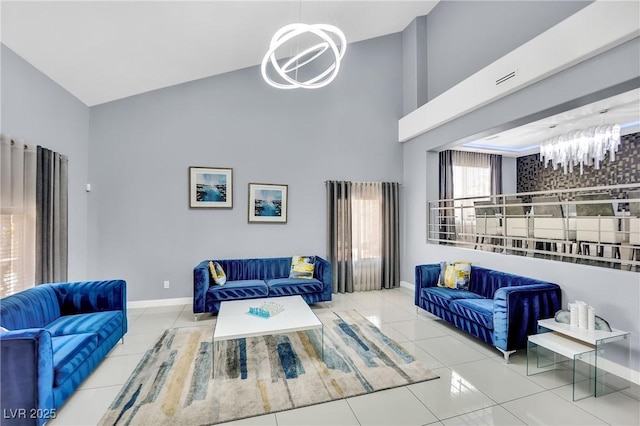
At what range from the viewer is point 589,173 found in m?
6.44

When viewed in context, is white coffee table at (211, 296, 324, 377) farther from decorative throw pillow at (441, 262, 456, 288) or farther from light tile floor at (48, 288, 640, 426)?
decorative throw pillow at (441, 262, 456, 288)

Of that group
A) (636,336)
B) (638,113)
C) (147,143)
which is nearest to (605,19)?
(636,336)

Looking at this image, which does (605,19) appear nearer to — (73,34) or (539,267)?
(539,267)

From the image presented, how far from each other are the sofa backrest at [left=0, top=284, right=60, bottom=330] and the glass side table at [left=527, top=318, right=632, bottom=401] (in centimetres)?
456

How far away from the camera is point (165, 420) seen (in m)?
2.10

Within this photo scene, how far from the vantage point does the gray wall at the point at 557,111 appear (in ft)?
8.70

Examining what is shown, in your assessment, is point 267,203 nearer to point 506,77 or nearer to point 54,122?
point 54,122

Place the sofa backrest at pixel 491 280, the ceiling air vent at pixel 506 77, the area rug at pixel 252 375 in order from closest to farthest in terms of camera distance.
A: the area rug at pixel 252 375
the sofa backrest at pixel 491 280
the ceiling air vent at pixel 506 77

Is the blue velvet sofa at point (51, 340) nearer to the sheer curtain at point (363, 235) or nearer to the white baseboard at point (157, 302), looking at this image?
the white baseboard at point (157, 302)

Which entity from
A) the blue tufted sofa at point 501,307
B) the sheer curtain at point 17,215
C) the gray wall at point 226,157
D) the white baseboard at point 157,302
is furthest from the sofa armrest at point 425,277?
the sheer curtain at point 17,215

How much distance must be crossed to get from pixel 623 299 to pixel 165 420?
4.02 meters

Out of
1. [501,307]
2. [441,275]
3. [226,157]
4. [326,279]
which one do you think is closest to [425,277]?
[441,275]

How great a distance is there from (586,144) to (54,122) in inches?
311

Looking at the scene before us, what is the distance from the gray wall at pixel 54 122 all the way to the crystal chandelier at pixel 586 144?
25.6 feet
